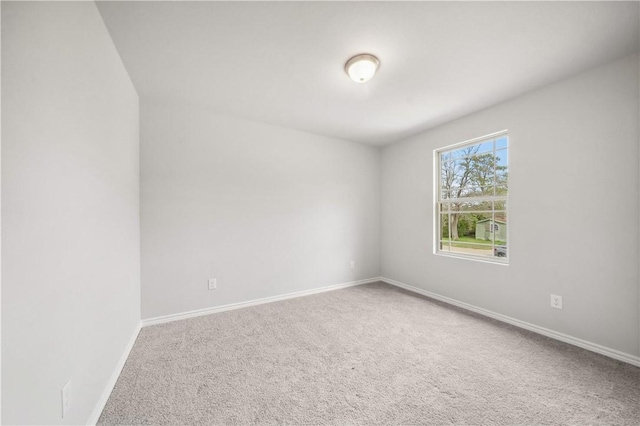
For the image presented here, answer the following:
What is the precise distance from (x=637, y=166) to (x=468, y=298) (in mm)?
1916

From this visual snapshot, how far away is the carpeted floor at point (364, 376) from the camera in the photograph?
1.46m

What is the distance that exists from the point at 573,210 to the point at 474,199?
3.19 feet

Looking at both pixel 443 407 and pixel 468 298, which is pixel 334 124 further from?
pixel 443 407

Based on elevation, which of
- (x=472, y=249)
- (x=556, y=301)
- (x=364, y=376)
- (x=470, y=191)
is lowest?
(x=364, y=376)

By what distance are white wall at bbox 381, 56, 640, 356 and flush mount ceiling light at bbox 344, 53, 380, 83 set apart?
1.72 m

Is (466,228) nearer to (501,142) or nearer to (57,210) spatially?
(501,142)

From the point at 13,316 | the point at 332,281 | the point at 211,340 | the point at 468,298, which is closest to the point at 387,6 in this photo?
the point at 13,316

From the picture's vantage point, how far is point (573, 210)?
2.25 metres

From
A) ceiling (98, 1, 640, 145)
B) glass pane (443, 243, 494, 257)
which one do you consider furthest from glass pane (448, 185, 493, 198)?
ceiling (98, 1, 640, 145)

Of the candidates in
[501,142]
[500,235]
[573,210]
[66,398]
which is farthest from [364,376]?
[501,142]

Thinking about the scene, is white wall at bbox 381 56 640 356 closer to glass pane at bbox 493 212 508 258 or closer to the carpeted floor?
glass pane at bbox 493 212 508 258

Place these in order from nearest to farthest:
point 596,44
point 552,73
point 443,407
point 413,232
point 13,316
Result: point 13,316 → point 443,407 → point 596,44 → point 552,73 → point 413,232

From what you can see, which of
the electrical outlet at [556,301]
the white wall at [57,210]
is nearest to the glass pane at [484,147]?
the electrical outlet at [556,301]

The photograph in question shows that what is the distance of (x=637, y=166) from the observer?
1926 mm
